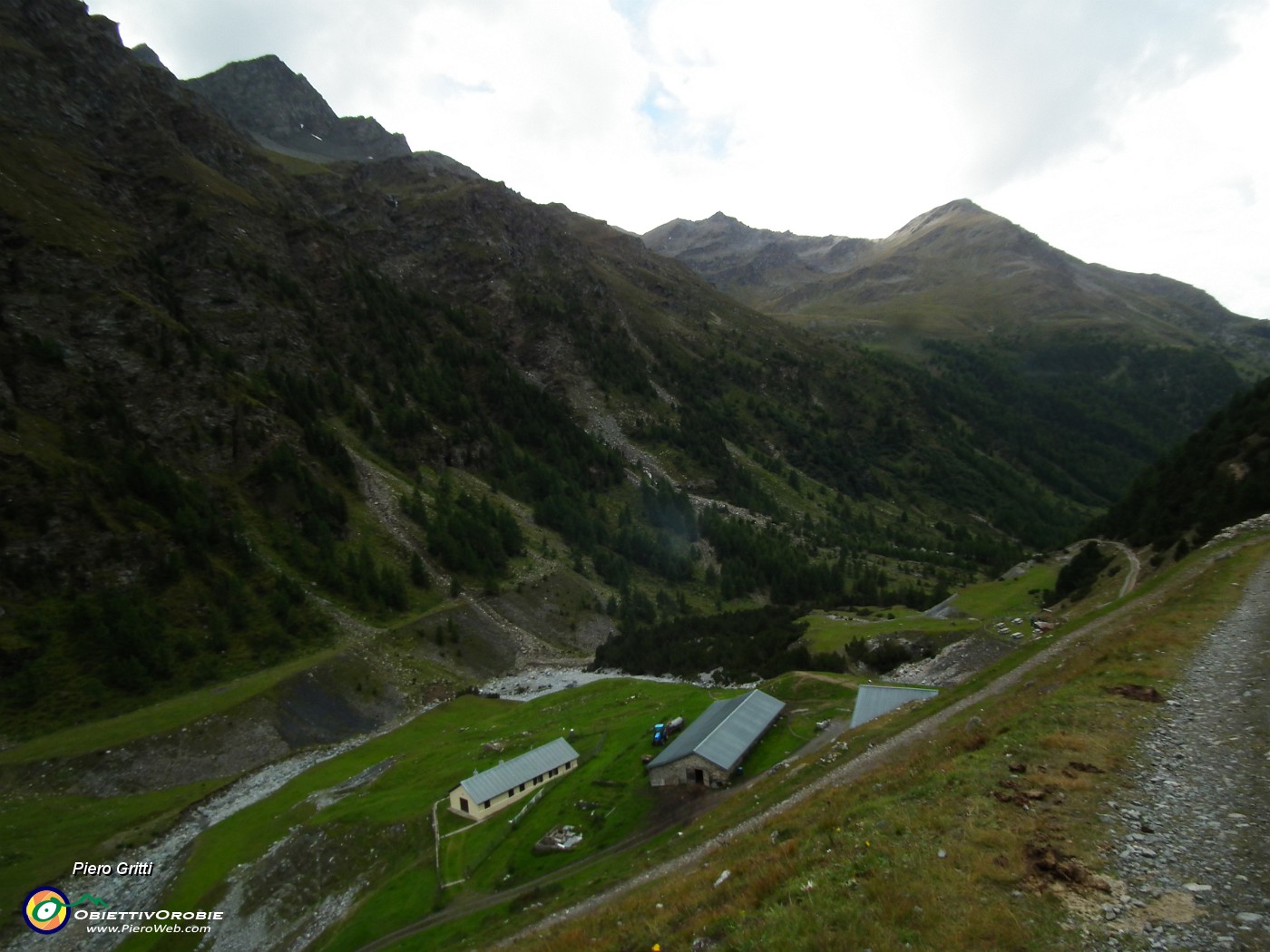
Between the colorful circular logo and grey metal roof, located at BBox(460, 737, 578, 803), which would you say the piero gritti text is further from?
grey metal roof, located at BBox(460, 737, 578, 803)

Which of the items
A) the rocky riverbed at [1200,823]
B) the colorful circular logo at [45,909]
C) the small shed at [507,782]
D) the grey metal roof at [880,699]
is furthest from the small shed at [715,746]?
the colorful circular logo at [45,909]

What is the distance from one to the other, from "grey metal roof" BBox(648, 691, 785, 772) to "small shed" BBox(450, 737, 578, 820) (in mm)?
8804

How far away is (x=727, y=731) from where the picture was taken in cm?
3641

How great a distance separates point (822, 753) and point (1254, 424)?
154 ft

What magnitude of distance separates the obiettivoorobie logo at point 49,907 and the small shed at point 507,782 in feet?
72.2

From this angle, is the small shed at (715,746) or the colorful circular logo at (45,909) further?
the colorful circular logo at (45,909)

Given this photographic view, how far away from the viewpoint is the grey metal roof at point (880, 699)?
35.7 m

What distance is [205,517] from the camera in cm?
7925

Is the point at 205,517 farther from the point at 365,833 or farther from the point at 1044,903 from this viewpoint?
the point at 1044,903

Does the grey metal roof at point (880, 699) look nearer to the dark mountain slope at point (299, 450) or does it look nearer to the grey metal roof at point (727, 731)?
the grey metal roof at point (727, 731)

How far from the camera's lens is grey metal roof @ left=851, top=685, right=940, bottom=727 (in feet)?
117

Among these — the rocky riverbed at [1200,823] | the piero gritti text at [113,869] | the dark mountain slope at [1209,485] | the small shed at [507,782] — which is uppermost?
the dark mountain slope at [1209,485]

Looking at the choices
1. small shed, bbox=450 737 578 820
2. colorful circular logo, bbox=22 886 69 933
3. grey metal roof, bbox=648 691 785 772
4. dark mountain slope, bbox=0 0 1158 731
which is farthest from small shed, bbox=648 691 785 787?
dark mountain slope, bbox=0 0 1158 731

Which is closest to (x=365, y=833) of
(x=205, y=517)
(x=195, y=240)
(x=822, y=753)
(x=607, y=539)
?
(x=822, y=753)
